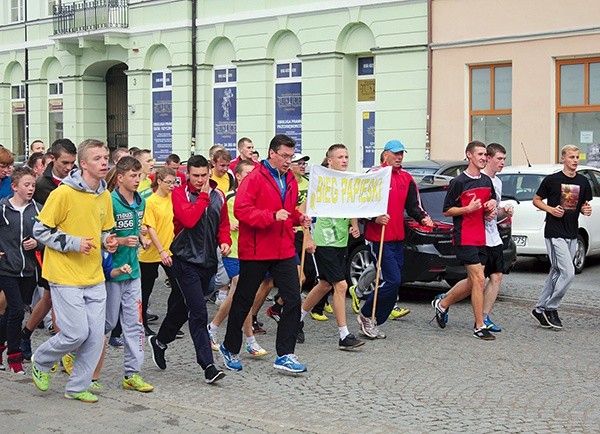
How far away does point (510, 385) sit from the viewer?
9.23 metres

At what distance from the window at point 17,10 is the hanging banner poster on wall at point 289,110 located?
546 inches

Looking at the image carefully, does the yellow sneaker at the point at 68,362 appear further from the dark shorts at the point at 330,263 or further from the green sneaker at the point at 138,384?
the dark shorts at the point at 330,263

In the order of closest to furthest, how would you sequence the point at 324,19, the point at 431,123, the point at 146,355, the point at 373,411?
the point at 373,411 → the point at 146,355 → the point at 431,123 → the point at 324,19

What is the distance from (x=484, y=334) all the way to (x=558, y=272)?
1273mm

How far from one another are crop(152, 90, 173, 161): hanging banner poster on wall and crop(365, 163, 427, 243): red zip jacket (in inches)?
863

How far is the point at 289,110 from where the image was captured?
1179 inches

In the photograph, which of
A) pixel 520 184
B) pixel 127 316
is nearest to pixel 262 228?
pixel 127 316

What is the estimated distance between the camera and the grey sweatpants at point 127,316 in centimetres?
897

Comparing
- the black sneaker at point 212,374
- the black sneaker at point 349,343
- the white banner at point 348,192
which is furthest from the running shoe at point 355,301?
the black sneaker at point 212,374

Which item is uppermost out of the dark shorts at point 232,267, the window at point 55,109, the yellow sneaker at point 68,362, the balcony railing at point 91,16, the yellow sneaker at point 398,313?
the balcony railing at point 91,16

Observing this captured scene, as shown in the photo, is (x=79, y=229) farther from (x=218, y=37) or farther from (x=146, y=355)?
(x=218, y=37)

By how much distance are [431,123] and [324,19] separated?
414cm

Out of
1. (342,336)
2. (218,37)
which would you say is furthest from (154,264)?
(218,37)

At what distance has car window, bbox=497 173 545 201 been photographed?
1756 cm
